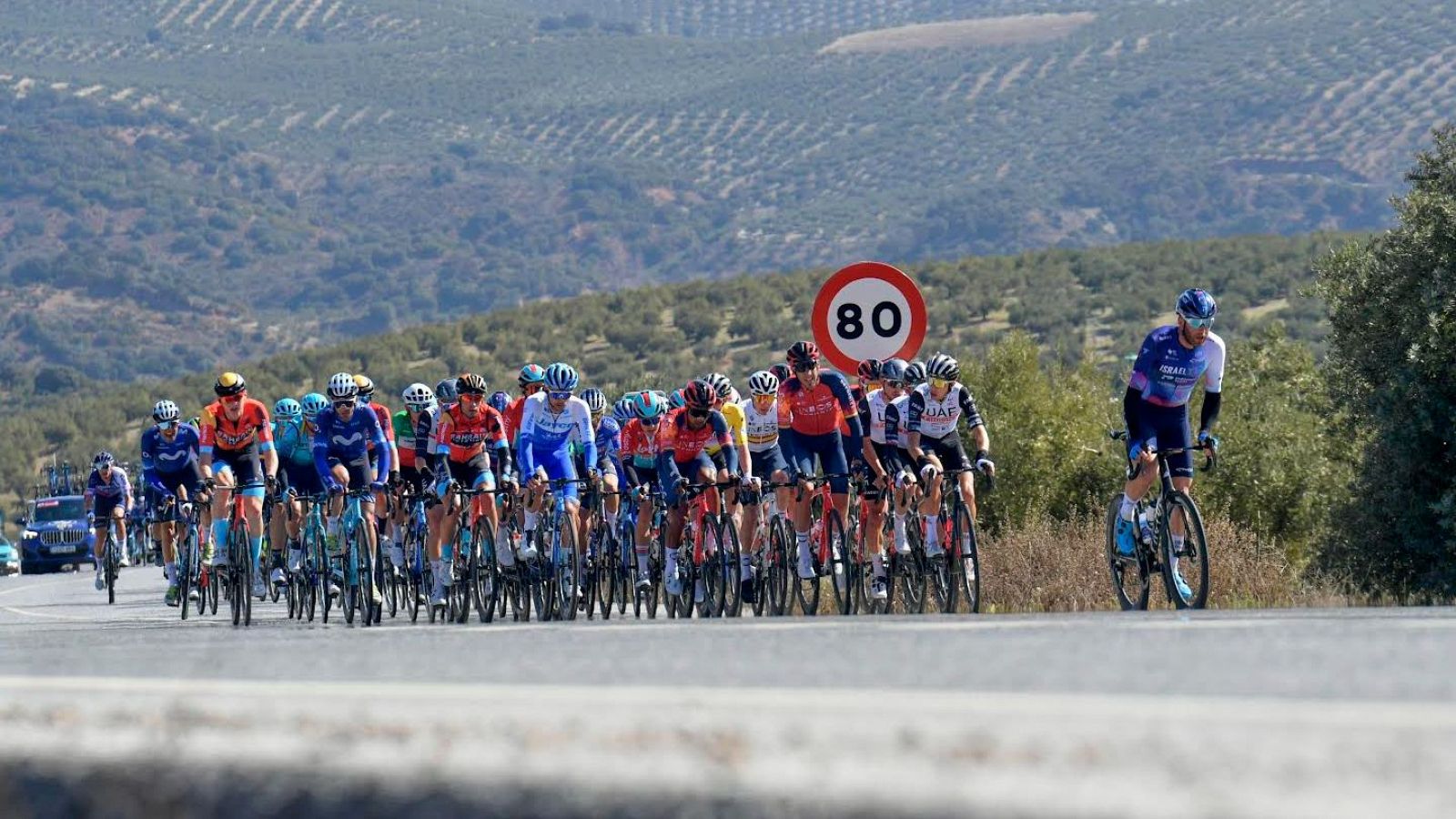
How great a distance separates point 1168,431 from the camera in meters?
14.3

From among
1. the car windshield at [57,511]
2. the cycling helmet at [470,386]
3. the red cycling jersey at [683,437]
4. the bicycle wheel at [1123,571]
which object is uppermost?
the cycling helmet at [470,386]

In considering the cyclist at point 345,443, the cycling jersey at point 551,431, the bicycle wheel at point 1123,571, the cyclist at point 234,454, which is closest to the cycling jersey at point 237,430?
the cyclist at point 234,454

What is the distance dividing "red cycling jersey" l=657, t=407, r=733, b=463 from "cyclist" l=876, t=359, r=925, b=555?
1.27m

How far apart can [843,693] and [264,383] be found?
319ft

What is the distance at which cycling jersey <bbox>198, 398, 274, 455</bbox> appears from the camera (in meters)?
19.3

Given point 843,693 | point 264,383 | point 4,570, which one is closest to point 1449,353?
point 843,693

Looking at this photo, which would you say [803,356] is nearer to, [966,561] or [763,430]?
[763,430]

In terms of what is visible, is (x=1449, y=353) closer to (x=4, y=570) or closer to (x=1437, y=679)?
(x=1437, y=679)

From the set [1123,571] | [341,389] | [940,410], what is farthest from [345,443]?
[1123,571]

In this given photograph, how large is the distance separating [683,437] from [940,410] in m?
1.98

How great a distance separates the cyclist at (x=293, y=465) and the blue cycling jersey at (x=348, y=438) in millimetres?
1404

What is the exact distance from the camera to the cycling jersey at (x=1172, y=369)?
14.1 metres

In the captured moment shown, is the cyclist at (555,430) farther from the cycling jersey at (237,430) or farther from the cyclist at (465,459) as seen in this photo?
the cycling jersey at (237,430)

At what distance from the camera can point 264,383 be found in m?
101
